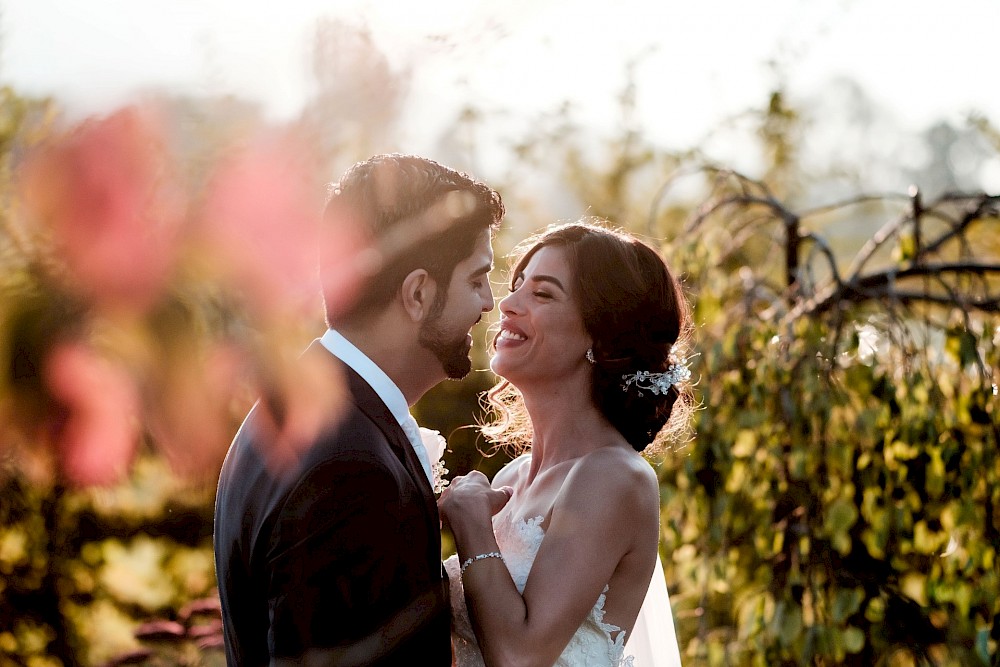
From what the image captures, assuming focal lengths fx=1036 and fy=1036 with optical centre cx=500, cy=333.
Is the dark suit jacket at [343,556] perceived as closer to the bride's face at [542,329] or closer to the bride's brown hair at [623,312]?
the bride's face at [542,329]

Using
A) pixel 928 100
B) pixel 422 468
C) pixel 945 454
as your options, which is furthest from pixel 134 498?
pixel 928 100

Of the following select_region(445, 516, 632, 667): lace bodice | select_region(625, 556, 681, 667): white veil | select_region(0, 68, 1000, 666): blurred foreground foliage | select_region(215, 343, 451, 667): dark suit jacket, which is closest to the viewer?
select_region(215, 343, 451, 667): dark suit jacket

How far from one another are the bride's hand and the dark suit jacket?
1.65 feet

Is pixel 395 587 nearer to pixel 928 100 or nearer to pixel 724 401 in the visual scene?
pixel 724 401

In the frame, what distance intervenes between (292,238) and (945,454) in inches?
88.4

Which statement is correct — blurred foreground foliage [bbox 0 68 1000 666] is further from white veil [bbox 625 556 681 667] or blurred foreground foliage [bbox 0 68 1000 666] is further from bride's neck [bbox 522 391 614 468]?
bride's neck [bbox 522 391 614 468]

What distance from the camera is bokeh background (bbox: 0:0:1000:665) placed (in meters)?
1.86

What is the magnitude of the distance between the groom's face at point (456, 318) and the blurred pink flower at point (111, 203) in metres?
0.52

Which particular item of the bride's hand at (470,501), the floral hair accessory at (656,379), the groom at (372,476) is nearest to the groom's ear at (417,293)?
the groom at (372,476)

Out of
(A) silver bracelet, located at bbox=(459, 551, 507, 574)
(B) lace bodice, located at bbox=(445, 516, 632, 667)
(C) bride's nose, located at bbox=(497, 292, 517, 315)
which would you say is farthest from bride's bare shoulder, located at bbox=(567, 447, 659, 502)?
(C) bride's nose, located at bbox=(497, 292, 517, 315)

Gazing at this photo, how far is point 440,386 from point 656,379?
1861 millimetres

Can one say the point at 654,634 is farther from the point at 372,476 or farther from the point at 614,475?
the point at 372,476

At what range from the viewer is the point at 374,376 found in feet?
6.06

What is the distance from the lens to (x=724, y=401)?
357cm
